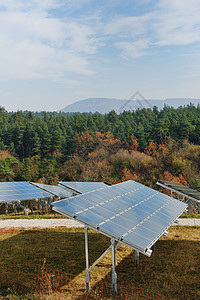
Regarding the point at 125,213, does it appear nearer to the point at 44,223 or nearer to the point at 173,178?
the point at 44,223

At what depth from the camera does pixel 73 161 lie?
196 feet

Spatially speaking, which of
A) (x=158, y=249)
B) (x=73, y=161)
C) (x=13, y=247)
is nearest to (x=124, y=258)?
(x=158, y=249)

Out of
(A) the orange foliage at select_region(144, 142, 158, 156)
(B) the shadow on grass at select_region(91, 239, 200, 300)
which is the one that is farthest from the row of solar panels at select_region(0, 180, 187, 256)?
(A) the orange foliage at select_region(144, 142, 158, 156)

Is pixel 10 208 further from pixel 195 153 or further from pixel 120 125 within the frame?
pixel 120 125

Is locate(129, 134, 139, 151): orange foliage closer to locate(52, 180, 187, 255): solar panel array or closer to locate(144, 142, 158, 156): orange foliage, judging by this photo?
locate(144, 142, 158, 156): orange foliage

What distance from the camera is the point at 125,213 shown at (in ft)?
36.5

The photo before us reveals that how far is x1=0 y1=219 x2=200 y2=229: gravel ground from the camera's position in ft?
69.2

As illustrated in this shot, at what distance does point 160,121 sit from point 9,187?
4101 centimetres

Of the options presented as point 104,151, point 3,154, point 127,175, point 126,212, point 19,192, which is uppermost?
point 126,212

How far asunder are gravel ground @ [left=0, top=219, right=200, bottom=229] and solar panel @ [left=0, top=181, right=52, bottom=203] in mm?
2227

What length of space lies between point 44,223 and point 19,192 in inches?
Answer: 225

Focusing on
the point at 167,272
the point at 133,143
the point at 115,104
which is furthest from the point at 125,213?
the point at 115,104

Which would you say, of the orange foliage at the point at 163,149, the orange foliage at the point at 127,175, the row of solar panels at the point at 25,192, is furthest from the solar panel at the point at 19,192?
the orange foliage at the point at 163,149

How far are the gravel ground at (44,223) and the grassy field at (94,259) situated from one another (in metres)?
2.51
